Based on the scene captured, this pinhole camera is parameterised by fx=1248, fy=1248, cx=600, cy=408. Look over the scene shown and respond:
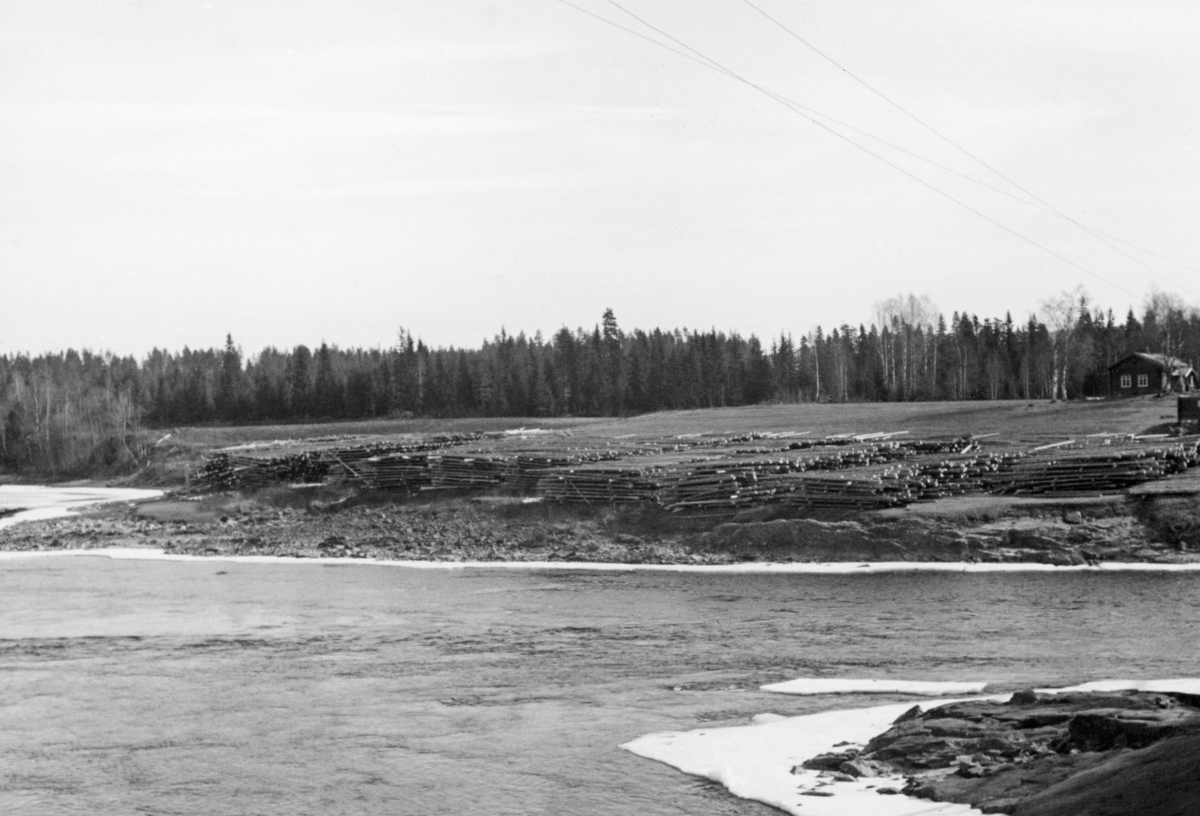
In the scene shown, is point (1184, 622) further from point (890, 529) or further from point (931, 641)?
point (890, 529)

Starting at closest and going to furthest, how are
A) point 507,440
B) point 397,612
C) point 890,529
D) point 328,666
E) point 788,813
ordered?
1. point 788,813
2. point 328,666
3. point 397,612
4. point 890,529
5. point 507,440

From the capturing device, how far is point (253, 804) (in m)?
10.5

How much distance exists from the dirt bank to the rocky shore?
1664cm

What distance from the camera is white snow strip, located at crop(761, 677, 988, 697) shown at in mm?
14172

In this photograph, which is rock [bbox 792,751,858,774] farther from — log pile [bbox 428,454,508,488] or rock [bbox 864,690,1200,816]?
log pile [bbox 428,454,508,488]

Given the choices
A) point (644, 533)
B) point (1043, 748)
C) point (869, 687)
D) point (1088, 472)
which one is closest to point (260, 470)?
point (644, 533)

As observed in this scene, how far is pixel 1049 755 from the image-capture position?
9.48 m

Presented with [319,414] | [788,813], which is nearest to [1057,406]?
[788,813]

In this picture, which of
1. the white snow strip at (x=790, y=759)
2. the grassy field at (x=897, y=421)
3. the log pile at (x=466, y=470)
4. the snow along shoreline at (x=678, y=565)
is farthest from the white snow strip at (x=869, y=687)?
the grassy field at (x=897, y=421)

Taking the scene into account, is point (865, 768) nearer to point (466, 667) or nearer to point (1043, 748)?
point (1043, 748)

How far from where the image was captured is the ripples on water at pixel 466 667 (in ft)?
36.5

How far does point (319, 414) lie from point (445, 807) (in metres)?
128

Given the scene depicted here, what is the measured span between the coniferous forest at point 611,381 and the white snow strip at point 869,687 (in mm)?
80396

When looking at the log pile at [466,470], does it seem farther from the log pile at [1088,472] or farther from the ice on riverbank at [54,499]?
the log pile at [1088,472]
